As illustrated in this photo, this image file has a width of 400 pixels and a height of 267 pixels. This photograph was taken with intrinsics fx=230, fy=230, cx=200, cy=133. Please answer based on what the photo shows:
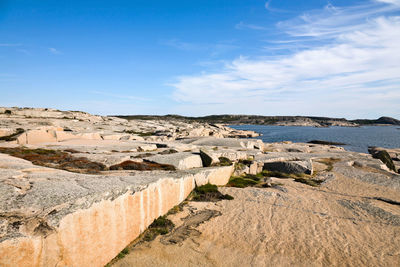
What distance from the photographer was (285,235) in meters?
9.59

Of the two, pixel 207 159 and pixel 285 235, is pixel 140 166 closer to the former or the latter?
pixel 207 159

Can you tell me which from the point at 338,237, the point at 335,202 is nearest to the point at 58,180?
the point at 338,237

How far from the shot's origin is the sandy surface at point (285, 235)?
8.00m

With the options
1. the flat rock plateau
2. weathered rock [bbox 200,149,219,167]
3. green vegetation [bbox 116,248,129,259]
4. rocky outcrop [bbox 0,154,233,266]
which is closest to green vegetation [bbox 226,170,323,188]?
the flat rock plateau

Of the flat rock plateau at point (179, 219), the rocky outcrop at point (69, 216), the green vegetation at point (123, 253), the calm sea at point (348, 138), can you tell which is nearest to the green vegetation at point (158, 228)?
the flat rock plateau at point (179, 219)

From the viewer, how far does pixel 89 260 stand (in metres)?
6.55

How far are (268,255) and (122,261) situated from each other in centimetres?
505

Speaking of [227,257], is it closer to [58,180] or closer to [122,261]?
[122,261]

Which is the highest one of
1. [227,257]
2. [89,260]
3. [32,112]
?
[32,112]

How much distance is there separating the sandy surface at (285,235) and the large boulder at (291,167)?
6.71 m

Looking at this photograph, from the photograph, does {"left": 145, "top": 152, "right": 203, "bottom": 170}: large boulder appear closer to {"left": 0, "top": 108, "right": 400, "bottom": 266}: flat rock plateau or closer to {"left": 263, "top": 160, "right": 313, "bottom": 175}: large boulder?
{"left": 0, "top": 108, "right": 400, "bottom": 266}: flat rock plateau

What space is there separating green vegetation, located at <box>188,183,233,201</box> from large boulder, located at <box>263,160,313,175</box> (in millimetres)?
10807

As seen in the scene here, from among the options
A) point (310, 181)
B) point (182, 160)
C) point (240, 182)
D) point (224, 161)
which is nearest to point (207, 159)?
point (182, 160)

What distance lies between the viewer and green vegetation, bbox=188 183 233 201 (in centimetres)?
1311
